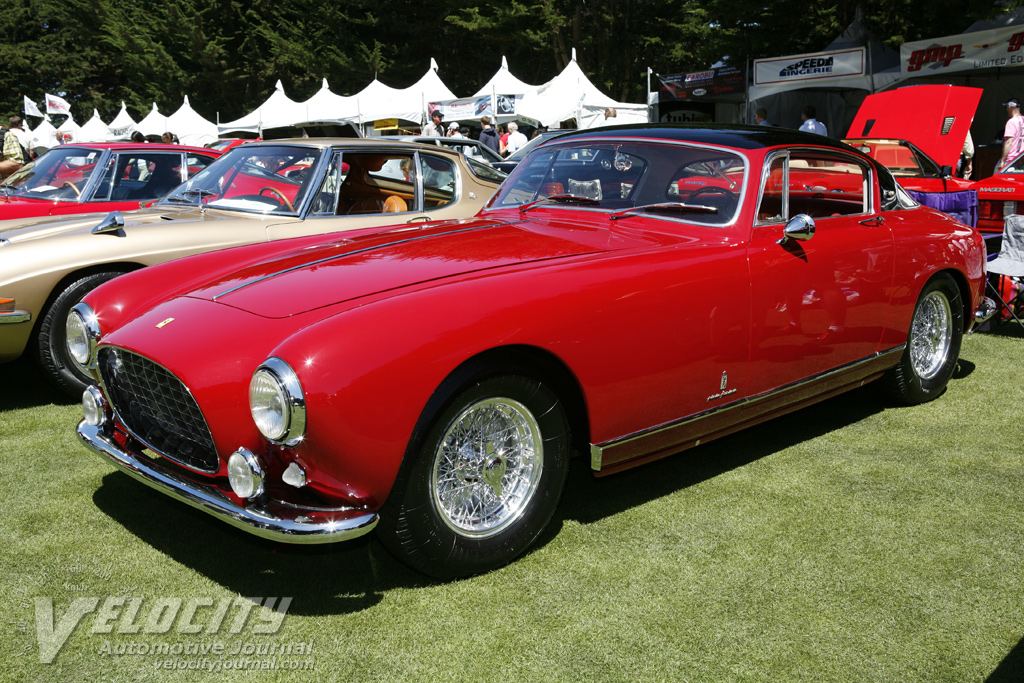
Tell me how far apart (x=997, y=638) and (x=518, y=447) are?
1.68m

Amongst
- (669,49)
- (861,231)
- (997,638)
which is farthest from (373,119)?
(997,638)

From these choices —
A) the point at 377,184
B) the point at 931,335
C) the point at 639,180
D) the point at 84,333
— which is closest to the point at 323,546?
the point at 84,333

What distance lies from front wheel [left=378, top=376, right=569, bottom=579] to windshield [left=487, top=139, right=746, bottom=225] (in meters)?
1.31

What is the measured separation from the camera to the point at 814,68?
57.6 ft

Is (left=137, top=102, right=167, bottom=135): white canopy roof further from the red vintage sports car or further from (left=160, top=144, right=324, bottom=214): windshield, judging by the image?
the red vintage sports car

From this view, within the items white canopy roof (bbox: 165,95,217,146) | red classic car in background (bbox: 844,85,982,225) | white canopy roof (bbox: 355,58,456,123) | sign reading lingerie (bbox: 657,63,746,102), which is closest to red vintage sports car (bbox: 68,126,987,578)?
red classic car in background (bbox: 844,85,982,225)

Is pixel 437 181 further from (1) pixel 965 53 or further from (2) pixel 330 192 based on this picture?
(1) pixel 965 53

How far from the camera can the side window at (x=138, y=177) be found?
7121 mm

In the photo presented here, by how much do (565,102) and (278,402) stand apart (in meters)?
18.6

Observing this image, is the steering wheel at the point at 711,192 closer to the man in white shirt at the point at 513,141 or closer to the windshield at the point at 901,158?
the windshield at the point at 901,158

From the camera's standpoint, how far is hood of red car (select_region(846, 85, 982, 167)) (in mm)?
10773

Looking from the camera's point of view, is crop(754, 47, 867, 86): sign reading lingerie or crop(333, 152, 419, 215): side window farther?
crop(754, 47, 867, 86): sign reading lingerie

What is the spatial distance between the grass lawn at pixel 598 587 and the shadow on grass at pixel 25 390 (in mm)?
966

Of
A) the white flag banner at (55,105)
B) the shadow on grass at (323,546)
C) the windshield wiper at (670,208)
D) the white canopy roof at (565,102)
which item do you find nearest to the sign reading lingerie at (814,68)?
the white canopy roof at (565,102)
